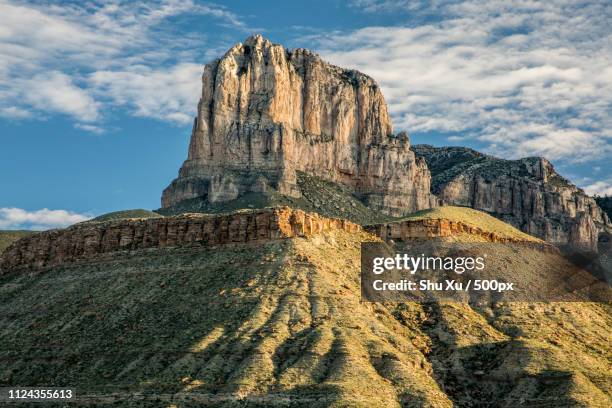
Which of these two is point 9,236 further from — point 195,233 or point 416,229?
point 416,229

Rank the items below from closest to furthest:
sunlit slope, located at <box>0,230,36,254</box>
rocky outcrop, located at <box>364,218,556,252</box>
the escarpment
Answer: the escarpment < rocky outcrop, located at <box>364,218,556,252</box> < sunlit slope, located at <box>0,230,36,254</box>

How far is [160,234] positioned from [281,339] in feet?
128

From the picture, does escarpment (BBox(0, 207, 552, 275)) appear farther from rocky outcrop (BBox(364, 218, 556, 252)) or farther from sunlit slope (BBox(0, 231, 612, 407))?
sunlit slope (BBox(0, 231, 612, 407))

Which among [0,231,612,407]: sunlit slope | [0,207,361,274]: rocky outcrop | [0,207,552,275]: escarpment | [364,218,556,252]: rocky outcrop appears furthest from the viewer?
[364,218,556,252]: rocky outcrop

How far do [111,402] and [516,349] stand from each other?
1406 inches

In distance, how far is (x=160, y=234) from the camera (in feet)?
438

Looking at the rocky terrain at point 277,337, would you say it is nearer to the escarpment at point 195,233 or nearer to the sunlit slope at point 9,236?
the escarpment at point 195,233

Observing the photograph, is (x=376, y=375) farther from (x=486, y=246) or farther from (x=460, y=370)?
(x=486, y=246)

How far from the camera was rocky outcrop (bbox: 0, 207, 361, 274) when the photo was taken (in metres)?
125

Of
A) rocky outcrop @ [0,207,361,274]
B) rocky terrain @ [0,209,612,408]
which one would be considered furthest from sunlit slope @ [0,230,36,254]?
rocky terrain @ [0,209,612,408]

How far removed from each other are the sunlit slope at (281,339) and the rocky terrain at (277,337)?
181 mm

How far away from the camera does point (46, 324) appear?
11875cm

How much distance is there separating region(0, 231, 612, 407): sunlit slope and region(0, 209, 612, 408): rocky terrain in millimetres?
181

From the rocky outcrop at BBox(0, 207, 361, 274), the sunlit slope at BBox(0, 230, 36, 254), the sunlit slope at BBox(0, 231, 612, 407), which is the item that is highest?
the sunlit slope at BBox(0, 230, 36, 254)
